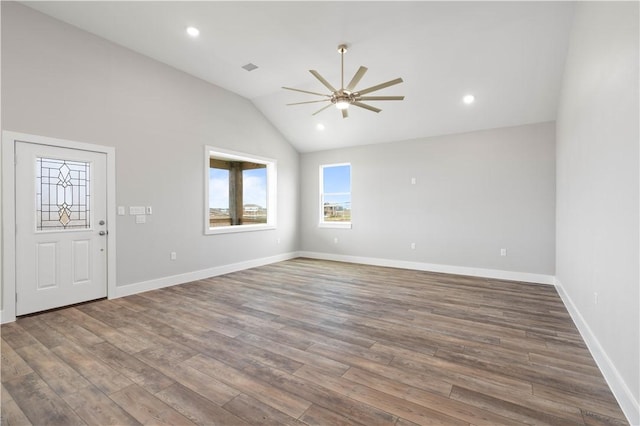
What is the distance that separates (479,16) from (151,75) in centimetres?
462

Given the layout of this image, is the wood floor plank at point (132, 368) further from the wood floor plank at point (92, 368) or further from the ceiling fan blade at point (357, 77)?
the ceiling fan blade at point (357, 77)

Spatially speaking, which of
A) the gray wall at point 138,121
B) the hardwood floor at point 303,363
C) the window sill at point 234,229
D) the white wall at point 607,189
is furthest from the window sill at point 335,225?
the white wall at point 607,189

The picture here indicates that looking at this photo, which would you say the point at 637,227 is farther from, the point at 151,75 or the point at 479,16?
the point at 151,75

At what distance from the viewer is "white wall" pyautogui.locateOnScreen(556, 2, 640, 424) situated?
70.5 inches

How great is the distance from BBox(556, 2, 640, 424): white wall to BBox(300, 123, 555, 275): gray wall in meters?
1.69

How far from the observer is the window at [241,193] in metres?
7.08

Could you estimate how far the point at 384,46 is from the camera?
13.4ft

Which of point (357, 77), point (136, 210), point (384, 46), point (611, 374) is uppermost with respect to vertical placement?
point (384, 46)

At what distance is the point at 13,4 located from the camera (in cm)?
334

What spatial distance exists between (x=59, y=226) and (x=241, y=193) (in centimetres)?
478

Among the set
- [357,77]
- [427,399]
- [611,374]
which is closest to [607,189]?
[611,374]

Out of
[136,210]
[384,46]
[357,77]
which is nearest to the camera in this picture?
[357,77]

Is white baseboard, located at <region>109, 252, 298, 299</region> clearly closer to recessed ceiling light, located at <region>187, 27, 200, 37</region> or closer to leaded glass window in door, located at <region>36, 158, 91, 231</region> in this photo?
leaded glass window in door, located at <region>36, 158, 91, 231</region>

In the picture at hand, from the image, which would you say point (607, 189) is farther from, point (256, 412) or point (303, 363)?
point (256, 412)
